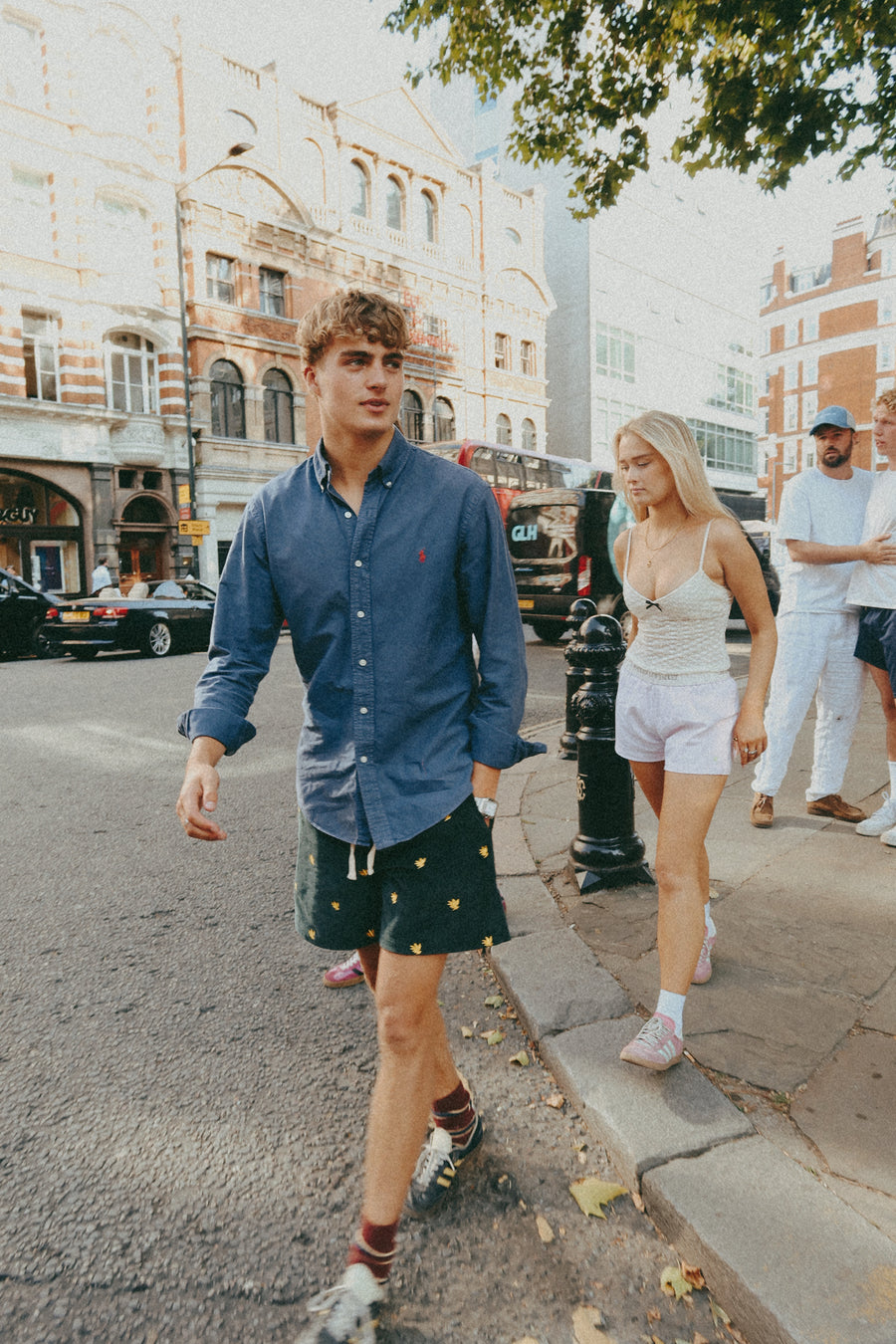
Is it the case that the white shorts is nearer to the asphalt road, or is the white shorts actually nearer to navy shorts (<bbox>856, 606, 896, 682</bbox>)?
the asphalt road

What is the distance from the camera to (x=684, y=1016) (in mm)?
2799

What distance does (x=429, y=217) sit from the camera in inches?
1427

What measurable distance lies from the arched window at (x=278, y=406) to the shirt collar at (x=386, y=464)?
96.8ft

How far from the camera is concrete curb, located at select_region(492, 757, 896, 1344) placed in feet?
5.52

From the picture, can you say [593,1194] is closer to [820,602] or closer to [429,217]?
[820,602]

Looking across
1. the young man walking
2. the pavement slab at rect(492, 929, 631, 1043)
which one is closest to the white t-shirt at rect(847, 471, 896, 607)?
the pavement slab at rect(492, 929, 631, 1043)

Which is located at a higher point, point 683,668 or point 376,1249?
point 683,668

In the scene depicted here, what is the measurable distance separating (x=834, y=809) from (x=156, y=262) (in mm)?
27867

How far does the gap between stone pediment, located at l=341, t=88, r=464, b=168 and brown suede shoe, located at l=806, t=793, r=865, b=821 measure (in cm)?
3396

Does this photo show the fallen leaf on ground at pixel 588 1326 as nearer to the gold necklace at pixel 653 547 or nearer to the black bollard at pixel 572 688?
the gold necklace at pixel 653 547

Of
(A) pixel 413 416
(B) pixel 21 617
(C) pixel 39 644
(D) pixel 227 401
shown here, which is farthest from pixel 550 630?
(A) pixel 413 416

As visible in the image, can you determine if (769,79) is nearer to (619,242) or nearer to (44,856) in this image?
(44,856)

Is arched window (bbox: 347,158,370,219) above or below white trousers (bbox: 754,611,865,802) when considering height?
above

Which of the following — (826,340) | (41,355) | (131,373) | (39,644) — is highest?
(826,340)
